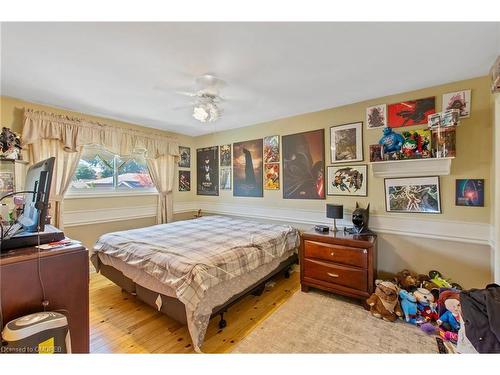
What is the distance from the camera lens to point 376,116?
2.61 meters

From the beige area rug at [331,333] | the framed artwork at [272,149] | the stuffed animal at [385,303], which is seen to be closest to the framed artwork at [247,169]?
the framed artwork at [272,149]

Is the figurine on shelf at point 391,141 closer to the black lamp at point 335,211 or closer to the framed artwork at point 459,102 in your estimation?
the framed artwork at point 459,102

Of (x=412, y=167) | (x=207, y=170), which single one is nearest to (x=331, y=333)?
(x=412, y=167)

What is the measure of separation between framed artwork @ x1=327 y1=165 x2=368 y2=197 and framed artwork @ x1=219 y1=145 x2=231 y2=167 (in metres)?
1.90

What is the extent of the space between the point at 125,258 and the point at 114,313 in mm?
585

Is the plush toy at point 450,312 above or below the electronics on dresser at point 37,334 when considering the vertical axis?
below

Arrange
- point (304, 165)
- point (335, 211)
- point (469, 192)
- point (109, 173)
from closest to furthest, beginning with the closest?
point (469, 192), point (335, 211), point (304, 165), point (109, 173)

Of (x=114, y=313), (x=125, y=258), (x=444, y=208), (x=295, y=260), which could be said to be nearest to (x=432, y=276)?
(x=444, y=208)

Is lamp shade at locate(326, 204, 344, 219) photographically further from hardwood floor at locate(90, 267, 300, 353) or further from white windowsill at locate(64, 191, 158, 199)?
white windowsill at locate(64, 191, 158, 199)

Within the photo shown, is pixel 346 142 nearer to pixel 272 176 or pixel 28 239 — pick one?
pixel 272 176

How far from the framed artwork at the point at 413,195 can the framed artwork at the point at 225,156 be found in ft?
8.50

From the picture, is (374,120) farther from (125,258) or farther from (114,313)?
(114,313)

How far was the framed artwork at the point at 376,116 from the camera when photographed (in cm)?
256

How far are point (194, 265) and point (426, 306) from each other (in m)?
2.12
